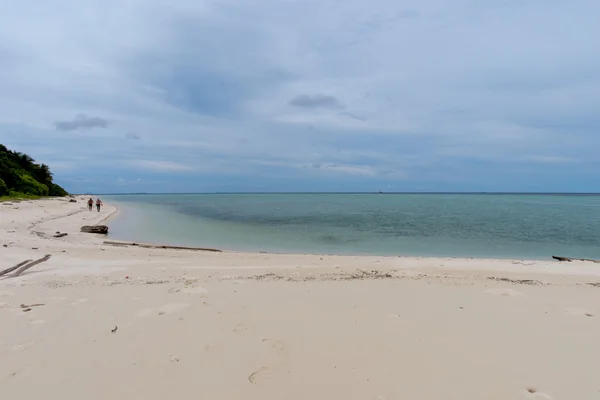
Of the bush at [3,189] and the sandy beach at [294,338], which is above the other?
the bush at [3,189]

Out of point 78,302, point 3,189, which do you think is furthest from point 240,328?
point 3,189

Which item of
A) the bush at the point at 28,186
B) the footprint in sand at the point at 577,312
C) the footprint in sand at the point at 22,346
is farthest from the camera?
the bush at the point at 28,186

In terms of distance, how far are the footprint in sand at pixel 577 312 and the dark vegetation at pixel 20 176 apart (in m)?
59.6

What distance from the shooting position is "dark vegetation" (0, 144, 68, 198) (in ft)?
164

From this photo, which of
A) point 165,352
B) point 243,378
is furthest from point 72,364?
point 243,378

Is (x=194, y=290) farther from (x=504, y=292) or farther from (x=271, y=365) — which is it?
(x=504, y=292)

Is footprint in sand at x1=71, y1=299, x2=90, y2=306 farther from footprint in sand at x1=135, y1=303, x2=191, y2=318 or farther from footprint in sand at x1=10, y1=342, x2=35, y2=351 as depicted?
footprint in sand at x1=10, y1=342, x2=35, y2=351

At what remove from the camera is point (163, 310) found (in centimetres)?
598

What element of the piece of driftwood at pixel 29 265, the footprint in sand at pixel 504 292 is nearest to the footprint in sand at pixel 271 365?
the footprint in sand at pixel 504 292

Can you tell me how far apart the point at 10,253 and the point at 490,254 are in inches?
816

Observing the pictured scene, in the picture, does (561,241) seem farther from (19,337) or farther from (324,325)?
(19,337)

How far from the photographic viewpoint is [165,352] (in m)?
4.43

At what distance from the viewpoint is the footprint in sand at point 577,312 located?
6031 millimetres

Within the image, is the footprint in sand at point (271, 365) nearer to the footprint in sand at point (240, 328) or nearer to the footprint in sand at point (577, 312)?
the footprint in sand at point (240, 328)
